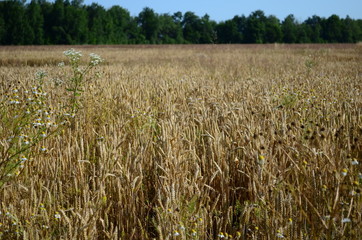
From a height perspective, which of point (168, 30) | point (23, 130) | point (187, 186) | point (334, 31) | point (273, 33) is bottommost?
point (187, 186)

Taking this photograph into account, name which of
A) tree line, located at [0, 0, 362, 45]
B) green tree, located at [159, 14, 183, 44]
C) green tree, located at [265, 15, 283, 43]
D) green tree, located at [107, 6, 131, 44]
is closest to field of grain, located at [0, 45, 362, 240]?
tree line, located at [0, 0, 362, 45]

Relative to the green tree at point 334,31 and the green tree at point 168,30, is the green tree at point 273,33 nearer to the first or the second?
the green tree at point 334,31

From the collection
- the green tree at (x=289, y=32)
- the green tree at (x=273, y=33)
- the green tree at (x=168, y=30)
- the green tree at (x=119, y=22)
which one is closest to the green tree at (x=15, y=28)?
the green tree at (x=119, y=22)

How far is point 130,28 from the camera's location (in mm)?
85312

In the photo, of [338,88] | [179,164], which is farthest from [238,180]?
[338,88]

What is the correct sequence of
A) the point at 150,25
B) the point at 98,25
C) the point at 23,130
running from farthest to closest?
the point at 150,25
the point at 98,25
the point at 23,130

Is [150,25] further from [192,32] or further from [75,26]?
[75,26]

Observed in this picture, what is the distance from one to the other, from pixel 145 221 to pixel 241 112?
209 centimetres

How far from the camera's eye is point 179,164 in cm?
254

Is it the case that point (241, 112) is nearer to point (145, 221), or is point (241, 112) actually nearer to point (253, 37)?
point (145, 221)

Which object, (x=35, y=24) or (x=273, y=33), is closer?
(x=35, y=24)

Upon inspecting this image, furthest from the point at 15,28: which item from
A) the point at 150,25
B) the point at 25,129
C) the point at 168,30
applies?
the point at 25,129

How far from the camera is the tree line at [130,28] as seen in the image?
61.8 metres

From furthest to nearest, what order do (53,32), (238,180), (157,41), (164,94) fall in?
(157,41) → (53,32) → (164,94) → (238,180)
